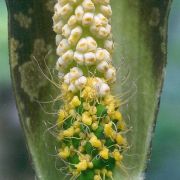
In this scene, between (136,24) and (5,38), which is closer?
(136,24)

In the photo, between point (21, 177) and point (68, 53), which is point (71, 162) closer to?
point (68, 53)

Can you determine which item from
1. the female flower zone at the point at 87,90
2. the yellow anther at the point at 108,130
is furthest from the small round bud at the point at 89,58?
the yellow anther at the point at 108,130

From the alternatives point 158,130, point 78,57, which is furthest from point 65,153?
point 158,130

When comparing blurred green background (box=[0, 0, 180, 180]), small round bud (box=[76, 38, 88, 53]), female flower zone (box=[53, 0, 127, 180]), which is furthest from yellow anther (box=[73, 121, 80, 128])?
blurred green background (box=[0, 0, 180, 180])

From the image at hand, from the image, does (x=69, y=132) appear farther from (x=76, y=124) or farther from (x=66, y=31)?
(x=66, y=31)

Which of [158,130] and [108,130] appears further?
[158,130]

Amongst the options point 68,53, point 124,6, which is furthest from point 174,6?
point 68,53
